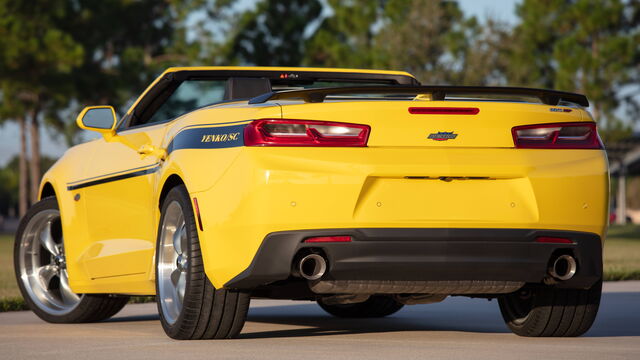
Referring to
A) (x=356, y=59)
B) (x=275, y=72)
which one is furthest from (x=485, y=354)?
(x=356, y=59)

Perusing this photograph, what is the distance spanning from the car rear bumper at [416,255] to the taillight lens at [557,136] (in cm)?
43

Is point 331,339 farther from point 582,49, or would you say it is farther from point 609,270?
point 582,49

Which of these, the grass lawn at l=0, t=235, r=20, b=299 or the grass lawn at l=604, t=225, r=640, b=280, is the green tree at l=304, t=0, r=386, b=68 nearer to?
the grass lawn at l=604, t=225, r=640, b=280

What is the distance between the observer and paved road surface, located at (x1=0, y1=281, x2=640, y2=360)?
571 centimetres

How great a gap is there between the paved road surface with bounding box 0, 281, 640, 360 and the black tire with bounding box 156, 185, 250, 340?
0.08 metres

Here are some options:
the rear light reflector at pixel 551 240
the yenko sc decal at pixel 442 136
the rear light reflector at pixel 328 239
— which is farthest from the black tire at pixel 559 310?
the rear light reflector at pixel 328 239

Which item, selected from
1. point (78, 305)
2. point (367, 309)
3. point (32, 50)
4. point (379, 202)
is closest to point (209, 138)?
point (379, 202)

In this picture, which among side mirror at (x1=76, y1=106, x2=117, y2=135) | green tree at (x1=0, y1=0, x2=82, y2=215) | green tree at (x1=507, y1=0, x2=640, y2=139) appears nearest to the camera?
side mirror at (x1=76, y1=106, x2=117, y2=135)

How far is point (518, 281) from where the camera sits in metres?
5.84

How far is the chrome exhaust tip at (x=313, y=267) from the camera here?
563cm

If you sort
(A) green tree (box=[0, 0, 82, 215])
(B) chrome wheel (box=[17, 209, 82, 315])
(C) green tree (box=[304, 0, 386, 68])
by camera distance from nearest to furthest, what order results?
(B) chrome wheel (box=[17, 209, 82, 315]), (A) green tree (box=[0, 0, 82, 215]), (C) green tree (box=[304, 0, 386, 68])

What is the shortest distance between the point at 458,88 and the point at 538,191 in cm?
62

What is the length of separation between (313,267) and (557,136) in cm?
137

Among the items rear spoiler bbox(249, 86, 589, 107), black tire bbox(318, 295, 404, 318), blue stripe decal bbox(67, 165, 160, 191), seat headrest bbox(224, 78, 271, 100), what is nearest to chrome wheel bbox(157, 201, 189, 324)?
blue stripe decal bbox(67, 165, 160, 191)
